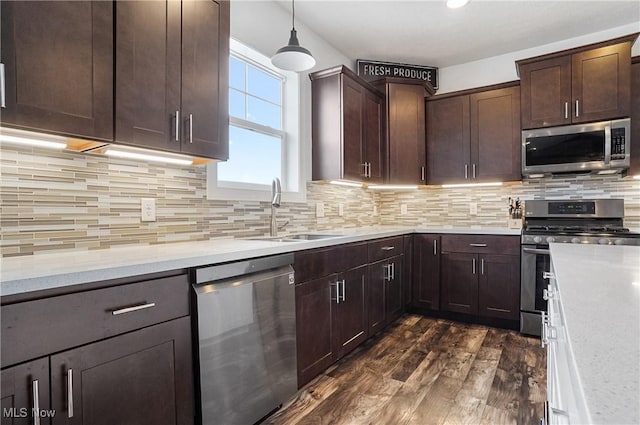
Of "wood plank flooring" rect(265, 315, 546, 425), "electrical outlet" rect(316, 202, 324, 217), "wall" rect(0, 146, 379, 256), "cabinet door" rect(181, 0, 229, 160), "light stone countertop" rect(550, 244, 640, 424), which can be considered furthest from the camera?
"electrical outlet" rect(316, 202, 324, 217)

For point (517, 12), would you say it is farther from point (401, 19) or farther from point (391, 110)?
point (391, 110)

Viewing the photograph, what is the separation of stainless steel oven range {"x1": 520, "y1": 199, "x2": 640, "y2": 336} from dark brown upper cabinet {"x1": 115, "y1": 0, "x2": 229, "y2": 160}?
2692 mm

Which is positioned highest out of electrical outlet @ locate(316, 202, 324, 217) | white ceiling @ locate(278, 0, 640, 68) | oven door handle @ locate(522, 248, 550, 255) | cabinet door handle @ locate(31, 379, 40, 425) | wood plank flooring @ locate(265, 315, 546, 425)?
white ceiling @ locate(278, 0, 640, 68)

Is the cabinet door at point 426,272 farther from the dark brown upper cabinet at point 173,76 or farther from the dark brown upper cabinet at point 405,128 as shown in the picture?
the dark brown upper cabinet at point 173,76

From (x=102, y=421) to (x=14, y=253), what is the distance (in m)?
0.77

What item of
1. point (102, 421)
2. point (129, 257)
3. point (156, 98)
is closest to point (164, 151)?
point (156, 98)

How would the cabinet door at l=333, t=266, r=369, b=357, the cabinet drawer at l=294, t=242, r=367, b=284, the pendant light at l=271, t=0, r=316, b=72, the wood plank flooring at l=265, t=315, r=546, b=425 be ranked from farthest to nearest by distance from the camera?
the cabinet door at l=333, t=266, r=369, b=357
the pendant light at l=271, t=0, r=316, b=72
the cabinet drawer at l=294, t=242, r=367, b=284
the wood plank flooring at l=265, t=315, r=546, b=425

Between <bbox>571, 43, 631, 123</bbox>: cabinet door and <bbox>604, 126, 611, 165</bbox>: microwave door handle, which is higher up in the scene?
<bbox>571, 43, 631, 123</bbox>: cabinet door

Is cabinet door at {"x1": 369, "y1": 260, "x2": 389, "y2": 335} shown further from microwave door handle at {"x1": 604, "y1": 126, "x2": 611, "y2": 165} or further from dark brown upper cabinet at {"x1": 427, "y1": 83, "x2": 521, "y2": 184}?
microwave door handle at {"x1": 604, "y1": 126, "x2": 611, "y2": 165}

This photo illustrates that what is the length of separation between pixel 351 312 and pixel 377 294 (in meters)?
0.45

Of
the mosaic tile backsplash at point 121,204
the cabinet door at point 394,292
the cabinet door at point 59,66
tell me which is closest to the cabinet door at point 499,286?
the cabinet door at point 394,292

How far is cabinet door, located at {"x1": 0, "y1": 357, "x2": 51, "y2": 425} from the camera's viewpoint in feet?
3.03

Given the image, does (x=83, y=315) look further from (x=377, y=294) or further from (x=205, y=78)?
(x=377, y=294)

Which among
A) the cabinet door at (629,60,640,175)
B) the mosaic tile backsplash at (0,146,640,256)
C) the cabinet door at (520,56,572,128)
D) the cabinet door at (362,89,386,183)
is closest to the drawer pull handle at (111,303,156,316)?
the mosaic tile backsplash at (0,146,640,256)
